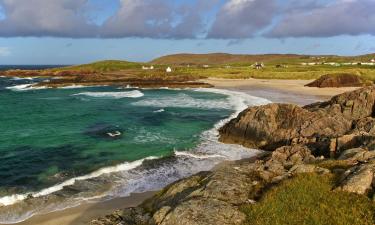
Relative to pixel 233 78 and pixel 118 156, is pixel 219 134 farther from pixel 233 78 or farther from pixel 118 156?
pixel 233 78

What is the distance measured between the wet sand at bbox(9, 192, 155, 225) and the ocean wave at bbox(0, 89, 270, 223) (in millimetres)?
613

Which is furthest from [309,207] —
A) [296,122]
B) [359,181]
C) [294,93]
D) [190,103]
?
[294,93]

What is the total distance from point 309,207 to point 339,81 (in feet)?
232

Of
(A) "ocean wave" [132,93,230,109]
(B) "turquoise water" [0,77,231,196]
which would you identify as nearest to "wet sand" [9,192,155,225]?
(B) "turquoise water" [0,77,231,196]

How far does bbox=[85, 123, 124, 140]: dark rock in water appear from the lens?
34906 millimetres

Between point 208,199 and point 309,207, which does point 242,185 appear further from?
point 309,207

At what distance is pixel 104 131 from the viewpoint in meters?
37.1

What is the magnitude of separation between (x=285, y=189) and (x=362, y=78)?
249ft

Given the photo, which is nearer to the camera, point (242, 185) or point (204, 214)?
point (204, 214)

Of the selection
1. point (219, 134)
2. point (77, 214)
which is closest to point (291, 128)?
point (219, 134)

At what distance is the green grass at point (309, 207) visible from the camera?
36.8ft

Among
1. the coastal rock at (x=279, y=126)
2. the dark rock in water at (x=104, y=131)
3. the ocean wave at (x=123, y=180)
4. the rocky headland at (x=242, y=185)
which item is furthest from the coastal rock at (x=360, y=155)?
the dark rock in water at (x=104, y=131)

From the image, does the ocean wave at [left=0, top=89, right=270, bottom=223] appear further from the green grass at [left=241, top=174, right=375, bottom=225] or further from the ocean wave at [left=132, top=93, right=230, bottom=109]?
the ocean wave at [left=132, top=93, right=230, bottom=109]

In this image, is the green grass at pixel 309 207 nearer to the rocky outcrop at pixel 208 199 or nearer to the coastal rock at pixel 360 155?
the rocky outcrop at pixel 208 199
